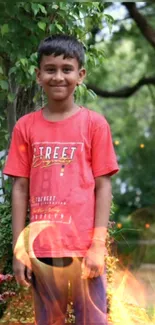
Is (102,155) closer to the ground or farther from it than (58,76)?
closer to the ground

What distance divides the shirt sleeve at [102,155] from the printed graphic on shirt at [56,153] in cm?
5

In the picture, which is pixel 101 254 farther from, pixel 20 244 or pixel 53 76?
pixel 53 76

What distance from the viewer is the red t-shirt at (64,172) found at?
232cm

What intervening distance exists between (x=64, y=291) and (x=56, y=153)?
18.6 inches

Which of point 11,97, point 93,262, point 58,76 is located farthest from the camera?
point 11,97

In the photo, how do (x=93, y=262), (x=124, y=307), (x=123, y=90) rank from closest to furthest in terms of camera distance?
(x=93, y=262) < (x=124, y=307) < (x=123, y=90)

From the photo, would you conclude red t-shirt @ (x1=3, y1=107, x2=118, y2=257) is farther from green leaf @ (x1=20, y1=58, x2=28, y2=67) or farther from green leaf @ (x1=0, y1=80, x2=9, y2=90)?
green leaf @ (x1=0, y1=80, x2=9, y2=90)

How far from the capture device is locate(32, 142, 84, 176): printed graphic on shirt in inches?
92.4

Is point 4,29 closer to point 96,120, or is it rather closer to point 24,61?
point 24,61

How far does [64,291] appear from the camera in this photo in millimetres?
2387

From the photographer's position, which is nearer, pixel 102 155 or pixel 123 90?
pixel 102 155

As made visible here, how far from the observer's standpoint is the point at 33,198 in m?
2.39

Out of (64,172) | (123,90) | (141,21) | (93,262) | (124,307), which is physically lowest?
(124,307)

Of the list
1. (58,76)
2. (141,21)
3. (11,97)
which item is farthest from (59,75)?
(141,21)
